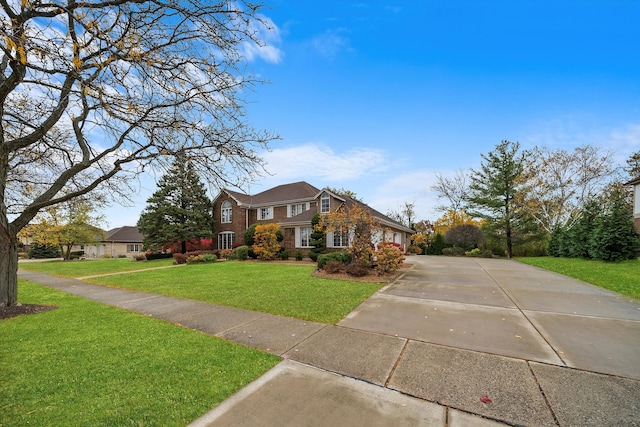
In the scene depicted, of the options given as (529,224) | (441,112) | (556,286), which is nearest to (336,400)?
(556,286)

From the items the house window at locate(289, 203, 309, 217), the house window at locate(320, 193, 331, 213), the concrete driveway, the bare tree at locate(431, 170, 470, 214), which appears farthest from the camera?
the bare tree at locate(431, 170, 470, 214)

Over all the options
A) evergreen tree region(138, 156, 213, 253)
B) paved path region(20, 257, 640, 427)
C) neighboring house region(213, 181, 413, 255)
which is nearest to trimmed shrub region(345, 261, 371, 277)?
paved path region(20, 257, 640, 427)

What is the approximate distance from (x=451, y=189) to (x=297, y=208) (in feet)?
72.6

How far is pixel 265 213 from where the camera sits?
2572 centimetres

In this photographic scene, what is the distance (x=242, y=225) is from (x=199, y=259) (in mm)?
6386

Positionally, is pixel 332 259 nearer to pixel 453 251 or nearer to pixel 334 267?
pixel 334 267

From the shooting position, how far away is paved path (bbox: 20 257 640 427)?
273 centimetres

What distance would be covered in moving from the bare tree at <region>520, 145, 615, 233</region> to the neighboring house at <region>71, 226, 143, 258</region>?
51146 millimetres

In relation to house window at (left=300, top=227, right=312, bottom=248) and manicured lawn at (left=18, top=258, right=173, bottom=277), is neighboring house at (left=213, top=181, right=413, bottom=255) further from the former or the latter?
manicured lawn at (left=18, top=258, right=173, bottom=277)

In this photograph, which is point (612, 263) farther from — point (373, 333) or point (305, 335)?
point (305, 335)

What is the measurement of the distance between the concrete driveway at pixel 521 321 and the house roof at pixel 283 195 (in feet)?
51.8

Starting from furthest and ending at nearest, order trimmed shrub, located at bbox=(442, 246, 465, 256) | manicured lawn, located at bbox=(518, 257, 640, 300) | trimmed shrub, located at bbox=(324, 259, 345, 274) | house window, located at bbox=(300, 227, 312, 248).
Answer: trimmed shrub, located at bbox=(442, 246, 465, 256) → house window, located at bbox=(300, 227, 312, 248) → trimmed shrub, located at bbox=(324, 259, 345, 274) → manicured lawn, located at bbox=(518, 257, 640, 300)

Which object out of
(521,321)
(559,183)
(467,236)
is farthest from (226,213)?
(559,183)

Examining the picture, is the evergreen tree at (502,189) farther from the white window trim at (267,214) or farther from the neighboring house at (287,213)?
the white window trim at (267,214)
